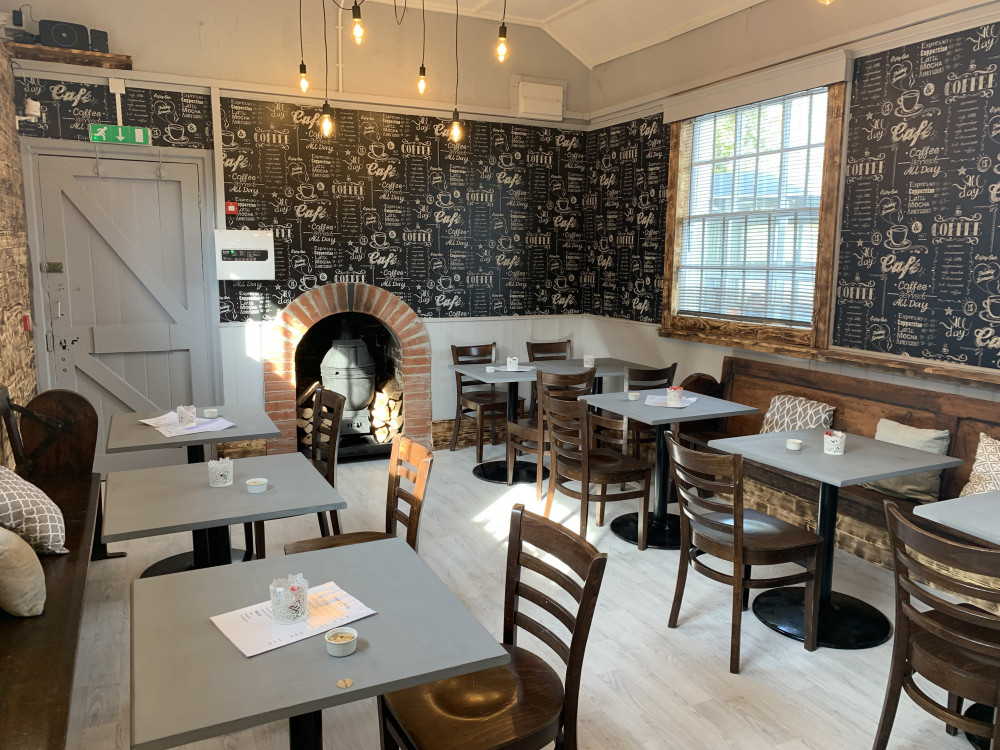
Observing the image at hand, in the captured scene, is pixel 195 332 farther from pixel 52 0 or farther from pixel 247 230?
pixel 52 0

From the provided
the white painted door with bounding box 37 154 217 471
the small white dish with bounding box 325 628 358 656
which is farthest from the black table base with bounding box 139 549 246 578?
the small white dish with bounding box 325 628 358 656

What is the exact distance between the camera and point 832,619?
345 centimetres

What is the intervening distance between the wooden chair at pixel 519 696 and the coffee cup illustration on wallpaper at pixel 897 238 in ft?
10.2

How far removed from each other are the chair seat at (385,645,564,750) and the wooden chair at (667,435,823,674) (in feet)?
3.99

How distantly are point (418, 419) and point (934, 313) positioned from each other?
4.06 meters

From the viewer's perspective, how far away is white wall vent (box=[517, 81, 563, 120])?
6.43 metres

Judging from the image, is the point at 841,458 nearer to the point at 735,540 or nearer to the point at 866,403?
the point at 735,540

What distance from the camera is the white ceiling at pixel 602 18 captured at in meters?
5.49

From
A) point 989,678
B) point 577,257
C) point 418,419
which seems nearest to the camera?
point 989,678

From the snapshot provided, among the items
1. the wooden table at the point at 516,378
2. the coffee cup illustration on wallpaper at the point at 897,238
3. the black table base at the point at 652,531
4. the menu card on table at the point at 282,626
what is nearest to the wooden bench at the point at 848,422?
the black table base at the point at 652,531

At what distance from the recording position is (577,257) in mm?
7012

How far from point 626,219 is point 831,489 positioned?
3.60 meters

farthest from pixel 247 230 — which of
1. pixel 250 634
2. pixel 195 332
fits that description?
pixel 250 634

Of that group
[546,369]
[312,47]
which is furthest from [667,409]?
[312,47]
